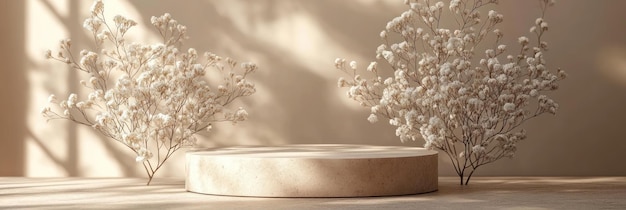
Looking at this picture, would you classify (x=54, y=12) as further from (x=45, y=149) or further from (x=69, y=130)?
(x=45, y=149)

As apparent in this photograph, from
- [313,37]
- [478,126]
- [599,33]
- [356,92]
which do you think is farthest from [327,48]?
[599,33]

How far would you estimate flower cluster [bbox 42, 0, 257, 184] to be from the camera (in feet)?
20.8

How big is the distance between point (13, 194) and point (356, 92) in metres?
2.26

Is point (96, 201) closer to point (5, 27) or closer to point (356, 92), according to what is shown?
point (356, 92)

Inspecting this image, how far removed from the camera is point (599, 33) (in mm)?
7102

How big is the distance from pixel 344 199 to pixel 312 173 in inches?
9.1

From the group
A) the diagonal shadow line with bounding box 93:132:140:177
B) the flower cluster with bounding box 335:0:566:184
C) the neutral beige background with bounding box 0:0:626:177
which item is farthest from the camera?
the diagonal shadow line with bounding box 93:132:140:177

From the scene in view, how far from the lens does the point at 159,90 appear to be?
20.5ft

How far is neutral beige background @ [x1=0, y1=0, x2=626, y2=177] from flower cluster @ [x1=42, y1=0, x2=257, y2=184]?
0.64 ft

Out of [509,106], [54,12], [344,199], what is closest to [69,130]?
[54,12]

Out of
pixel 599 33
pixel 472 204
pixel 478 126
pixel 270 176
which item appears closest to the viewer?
pixel 472 204

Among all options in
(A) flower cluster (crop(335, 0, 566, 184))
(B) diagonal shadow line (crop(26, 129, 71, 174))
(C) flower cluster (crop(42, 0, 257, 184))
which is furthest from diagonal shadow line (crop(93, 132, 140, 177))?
(A) flower cluster (crop(335, 0, 566, 184))

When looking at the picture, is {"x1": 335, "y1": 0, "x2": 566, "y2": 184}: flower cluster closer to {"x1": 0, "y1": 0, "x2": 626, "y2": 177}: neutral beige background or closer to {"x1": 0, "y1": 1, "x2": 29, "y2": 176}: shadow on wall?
{"x1": 0, "y1": 0, "x2": 626, "y2": 177}: neutral beige background

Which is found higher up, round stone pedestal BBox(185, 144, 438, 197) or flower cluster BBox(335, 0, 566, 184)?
flower cluster BBox(335, 0, 566, 184)
